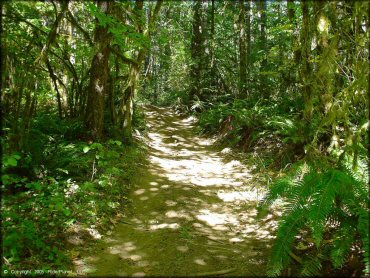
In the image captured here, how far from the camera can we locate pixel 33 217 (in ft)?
13.6

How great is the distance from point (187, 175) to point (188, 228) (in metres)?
2.81

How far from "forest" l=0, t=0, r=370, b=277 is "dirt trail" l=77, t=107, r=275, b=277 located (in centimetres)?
2

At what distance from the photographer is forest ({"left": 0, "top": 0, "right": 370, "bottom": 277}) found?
10.8 feet

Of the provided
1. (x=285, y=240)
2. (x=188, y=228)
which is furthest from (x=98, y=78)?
(x=285, y=240)

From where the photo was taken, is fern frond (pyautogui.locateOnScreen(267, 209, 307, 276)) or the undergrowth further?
the undergrowth

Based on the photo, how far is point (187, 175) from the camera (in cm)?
763

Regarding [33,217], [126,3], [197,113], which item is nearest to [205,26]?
[197,113]

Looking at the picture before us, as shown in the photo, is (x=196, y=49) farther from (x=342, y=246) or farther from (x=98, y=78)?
(x=342, y=246)

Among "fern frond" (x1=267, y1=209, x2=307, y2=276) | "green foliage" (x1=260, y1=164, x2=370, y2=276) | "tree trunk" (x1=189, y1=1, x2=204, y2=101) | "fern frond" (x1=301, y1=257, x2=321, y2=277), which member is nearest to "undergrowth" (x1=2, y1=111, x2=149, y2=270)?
"fern frond" (x1=267, y1=209, x2=307, y2=276)

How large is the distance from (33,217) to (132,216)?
5.58 feet

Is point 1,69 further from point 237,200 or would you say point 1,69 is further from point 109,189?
point 237,200

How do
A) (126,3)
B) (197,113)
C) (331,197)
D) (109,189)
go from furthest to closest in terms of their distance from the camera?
(197,113) < (126,3) < (109,189) < (331,197)

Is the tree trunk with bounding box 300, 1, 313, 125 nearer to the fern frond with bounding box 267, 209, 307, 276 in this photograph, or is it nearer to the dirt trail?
the fern frond with bounding box 267, 209, 307, 276

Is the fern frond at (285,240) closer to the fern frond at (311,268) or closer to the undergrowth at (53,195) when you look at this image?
the fern frond at (311,268)
